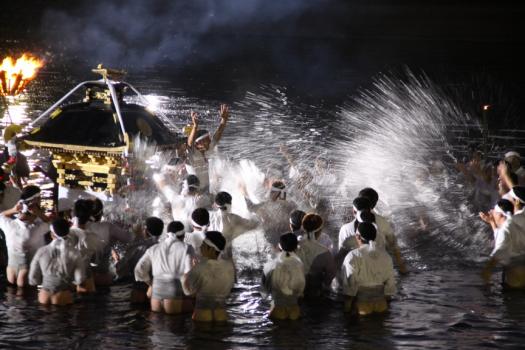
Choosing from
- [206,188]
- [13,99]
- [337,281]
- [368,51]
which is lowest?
[337,281]

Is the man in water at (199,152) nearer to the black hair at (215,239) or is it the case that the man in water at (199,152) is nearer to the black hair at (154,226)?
the black hair at (154,226)

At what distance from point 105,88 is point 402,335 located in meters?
5.74

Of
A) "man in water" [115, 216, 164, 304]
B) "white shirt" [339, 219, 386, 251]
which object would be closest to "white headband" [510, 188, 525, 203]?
"white shirt" [339, 219, 386, 251]

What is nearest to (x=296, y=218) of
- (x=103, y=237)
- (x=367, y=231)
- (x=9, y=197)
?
(x=367, y=231)

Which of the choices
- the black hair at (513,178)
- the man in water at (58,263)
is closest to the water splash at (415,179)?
the black hair at (513,178)

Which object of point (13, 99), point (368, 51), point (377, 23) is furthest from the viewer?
point (377, 23)

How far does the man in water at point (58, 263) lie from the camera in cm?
954

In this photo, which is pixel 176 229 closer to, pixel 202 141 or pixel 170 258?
pixel 170 258

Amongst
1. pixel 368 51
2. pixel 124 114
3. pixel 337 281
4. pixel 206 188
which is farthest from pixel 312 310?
pixel 368 51

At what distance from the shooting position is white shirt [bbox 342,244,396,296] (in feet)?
31.0

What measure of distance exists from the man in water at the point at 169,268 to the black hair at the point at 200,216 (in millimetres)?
496

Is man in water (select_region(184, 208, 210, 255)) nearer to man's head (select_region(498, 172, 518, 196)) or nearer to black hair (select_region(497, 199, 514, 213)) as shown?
black hair (select_region(497, 199, 514, 213))

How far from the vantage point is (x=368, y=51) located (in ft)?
128

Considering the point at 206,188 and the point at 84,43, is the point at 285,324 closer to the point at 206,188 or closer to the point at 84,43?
the point at 206,188
